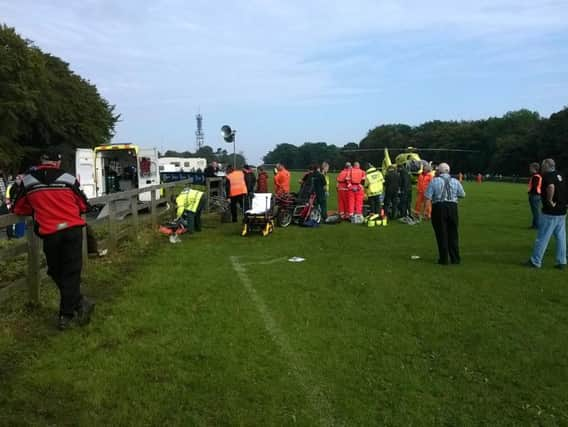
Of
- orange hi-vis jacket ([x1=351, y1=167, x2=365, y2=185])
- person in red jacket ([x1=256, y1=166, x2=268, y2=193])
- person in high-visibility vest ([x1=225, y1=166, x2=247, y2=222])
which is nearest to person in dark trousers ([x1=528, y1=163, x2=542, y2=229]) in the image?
orange hi-vis jacket ([x1=351, y1=167, x2=365, y2=185])

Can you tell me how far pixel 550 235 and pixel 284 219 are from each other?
25.9 ft

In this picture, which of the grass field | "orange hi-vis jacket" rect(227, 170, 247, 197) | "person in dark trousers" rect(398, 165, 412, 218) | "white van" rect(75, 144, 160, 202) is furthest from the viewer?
"white van" rect(75, 144, 160, 202)

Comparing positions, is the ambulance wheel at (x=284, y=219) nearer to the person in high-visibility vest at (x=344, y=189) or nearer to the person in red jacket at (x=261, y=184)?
the person in high-visibility vest at (x=344, y=189)

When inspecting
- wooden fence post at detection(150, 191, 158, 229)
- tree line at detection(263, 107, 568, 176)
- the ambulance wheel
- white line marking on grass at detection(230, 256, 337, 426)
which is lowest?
white line marking on grass at detection(230, 256, 337, 426)

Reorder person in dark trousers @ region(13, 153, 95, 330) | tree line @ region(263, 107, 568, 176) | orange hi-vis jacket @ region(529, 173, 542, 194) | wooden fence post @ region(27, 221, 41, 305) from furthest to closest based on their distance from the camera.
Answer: tree line @ region(263, 107, 568, 176) → orange hi-vis jacket @ region(529, 173, 542, 194) → wooden fence post @ region(27, 221, 41, 305) → person in dark trousers @ region(13, 153, 95, 330)

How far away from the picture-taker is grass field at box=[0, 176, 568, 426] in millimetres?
4078

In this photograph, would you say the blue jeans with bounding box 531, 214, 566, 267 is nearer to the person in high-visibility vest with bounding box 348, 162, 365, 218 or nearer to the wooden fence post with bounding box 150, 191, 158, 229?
the person in high-visibility vest with bounding box 348, 162, 365, 218

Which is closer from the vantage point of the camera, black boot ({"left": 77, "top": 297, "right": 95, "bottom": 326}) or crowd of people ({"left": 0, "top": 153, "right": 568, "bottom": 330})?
crowd of people ({"left": 0, "top": 153, "right": 568, "bottom": 330})

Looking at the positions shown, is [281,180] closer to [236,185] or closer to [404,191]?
[236,185]

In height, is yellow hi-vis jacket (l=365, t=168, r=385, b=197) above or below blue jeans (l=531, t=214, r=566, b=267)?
above

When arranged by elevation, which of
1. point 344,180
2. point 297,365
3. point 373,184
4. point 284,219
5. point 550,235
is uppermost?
point 344,180

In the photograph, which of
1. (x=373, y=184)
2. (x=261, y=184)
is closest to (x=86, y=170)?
(x=261, y=184)

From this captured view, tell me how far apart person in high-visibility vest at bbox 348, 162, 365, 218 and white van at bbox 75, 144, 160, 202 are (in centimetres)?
849

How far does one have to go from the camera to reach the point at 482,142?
357 ft
